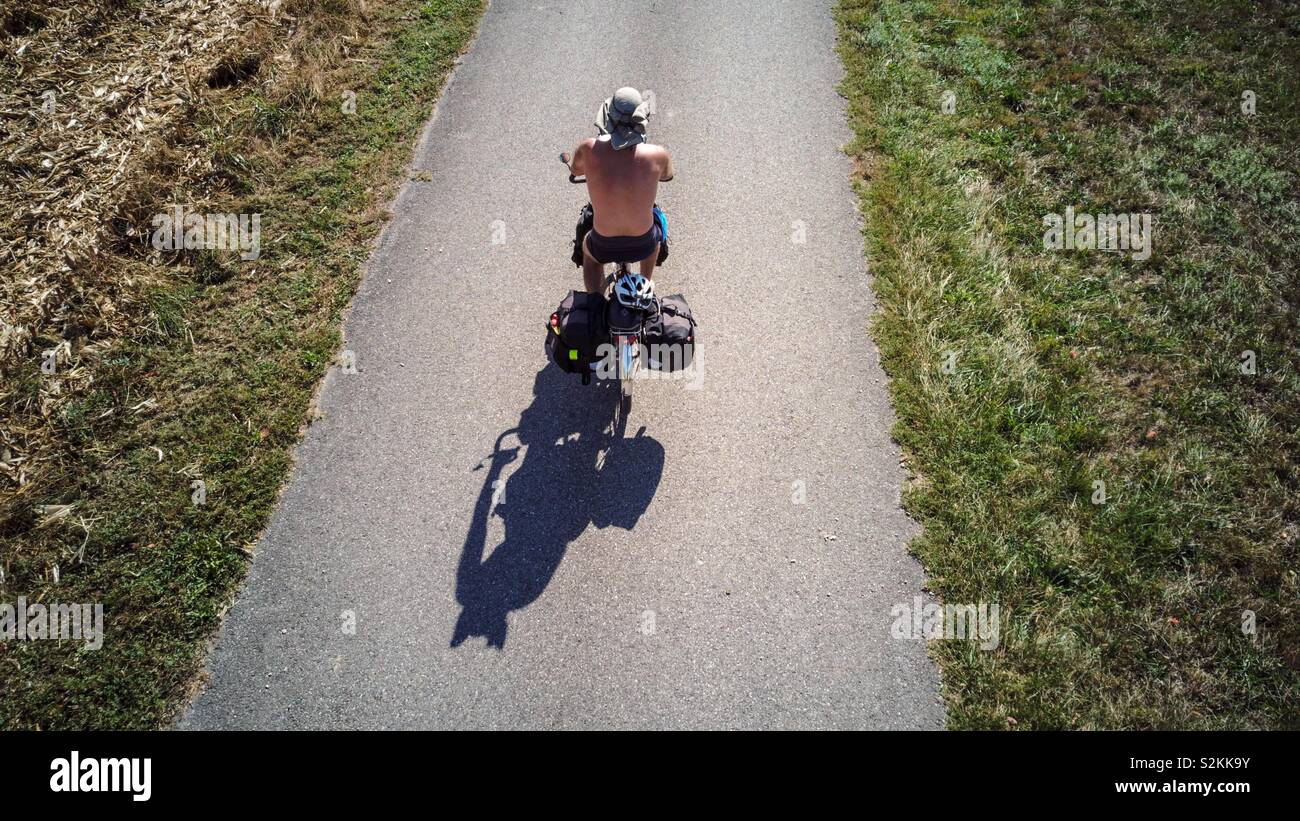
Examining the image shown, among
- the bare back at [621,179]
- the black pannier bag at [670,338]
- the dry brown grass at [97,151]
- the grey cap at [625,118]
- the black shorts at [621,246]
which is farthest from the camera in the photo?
the dry brown grass at [97,151]

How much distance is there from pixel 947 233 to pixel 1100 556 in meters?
4.14

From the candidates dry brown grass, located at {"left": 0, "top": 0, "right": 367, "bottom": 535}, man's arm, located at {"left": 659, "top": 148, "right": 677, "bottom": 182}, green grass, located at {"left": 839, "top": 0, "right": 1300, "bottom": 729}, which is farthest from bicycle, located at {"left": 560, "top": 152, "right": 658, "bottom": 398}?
dry brown grass, located at {"left": 0, "top": 0, "right": 367, "bottom": 535}

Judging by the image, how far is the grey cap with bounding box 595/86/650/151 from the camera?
16.3 ft

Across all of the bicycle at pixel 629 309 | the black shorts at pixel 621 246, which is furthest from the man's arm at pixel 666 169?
the bicycle at pixel 629 309

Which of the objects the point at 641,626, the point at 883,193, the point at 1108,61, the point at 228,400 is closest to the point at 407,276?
the point at 228,400

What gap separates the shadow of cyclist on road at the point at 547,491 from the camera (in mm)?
5445

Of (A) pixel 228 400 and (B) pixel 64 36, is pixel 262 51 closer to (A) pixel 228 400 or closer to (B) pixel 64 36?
(B) pixel 64 36

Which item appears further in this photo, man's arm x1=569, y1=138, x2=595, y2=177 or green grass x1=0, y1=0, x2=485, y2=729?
man's arm x1=569, y1=138, x2=595, y2=177

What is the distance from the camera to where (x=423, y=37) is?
10188mm

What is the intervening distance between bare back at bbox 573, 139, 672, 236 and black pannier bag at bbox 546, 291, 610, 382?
28.5 inches

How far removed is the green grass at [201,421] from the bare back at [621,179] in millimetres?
3513

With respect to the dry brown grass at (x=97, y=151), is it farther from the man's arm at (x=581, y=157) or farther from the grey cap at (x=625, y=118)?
the grey cap at (x=625, y=118)

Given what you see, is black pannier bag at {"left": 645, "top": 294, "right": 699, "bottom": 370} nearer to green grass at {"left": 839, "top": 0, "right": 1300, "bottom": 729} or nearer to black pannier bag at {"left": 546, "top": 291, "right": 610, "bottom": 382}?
black pannier bag at {"left": 546, "top": 291, "right": 610, "bottom": 382}
